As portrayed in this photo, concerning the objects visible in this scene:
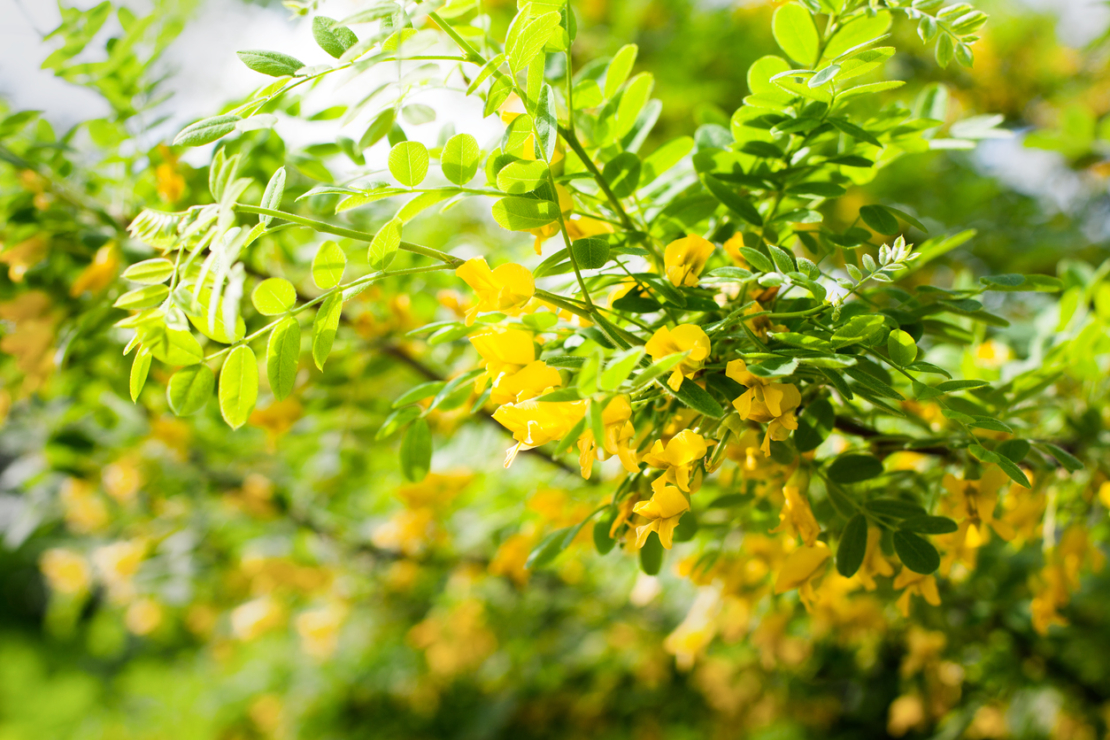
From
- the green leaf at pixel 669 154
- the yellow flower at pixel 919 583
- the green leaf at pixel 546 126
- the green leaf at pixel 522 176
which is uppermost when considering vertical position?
the green leaf at pixel 546 126

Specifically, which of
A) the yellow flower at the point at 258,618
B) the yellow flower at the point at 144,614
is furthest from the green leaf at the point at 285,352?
the yellow flower at the point at 144,614

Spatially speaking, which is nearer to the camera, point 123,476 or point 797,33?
point 797,33

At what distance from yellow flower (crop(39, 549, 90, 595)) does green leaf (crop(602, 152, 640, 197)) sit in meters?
1.72

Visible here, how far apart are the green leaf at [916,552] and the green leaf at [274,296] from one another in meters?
0.47

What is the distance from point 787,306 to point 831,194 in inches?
4.0

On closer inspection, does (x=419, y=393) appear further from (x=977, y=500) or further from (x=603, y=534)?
(x=977, y=500)

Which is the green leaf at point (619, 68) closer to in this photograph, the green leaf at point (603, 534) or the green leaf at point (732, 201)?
the green leaf at point (732, 201)

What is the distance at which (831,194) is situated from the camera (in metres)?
0.52

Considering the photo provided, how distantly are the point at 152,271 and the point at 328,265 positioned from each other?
0.35 ft

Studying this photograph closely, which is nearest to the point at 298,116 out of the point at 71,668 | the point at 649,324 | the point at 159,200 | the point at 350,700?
the point at 159,200

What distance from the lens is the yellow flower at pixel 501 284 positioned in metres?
0.42

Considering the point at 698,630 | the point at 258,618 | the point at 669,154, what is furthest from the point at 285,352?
the point at 258,618

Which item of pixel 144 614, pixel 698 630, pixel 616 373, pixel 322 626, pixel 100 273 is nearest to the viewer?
pixel 616 373

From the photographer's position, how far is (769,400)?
417 millimetres
